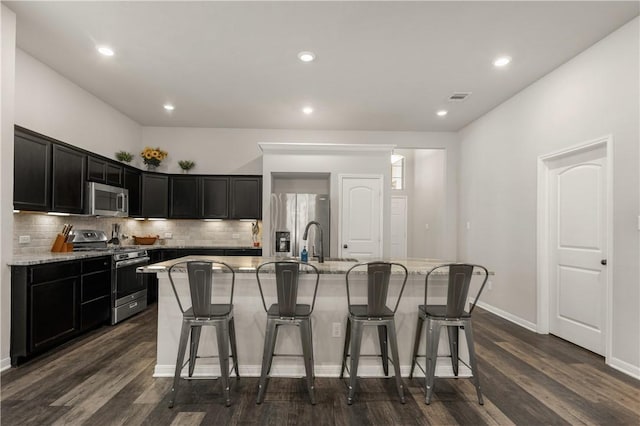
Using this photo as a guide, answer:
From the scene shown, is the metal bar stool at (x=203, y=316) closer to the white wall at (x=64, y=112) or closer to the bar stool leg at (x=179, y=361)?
the bar stool leg at (x=179, y=361)

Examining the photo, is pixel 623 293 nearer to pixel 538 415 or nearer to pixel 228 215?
pixel 538 415

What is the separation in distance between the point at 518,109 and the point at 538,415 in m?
3.80

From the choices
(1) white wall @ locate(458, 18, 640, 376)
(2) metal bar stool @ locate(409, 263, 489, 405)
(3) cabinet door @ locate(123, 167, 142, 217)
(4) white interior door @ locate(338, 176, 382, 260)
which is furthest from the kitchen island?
(3) cabinet door @ locate(123, 167, 142, 217)

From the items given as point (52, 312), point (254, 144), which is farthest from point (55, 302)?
point (254, 144)

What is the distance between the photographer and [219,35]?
10.8ft

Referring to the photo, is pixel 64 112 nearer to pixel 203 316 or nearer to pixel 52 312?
pixel 52 312

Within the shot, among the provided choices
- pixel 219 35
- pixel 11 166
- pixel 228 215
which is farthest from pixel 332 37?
pixel 228 215

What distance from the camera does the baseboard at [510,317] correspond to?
4258mm

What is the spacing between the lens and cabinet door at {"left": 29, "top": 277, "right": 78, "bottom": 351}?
3.14 m

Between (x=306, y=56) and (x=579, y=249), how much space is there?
3.63 m

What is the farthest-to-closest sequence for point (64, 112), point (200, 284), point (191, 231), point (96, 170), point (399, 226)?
point (399, 226), point (191, 231), point (96, 170), point (64, 112), point (200, 284)

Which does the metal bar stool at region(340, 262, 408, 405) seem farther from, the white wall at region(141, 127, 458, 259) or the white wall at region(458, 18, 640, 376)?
the white wall at region(141, 127, 458, 259)

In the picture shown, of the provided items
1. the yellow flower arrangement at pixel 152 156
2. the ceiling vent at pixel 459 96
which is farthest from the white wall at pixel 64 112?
the ceiling vent at pixel 459 96

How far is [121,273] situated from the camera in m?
4.48
